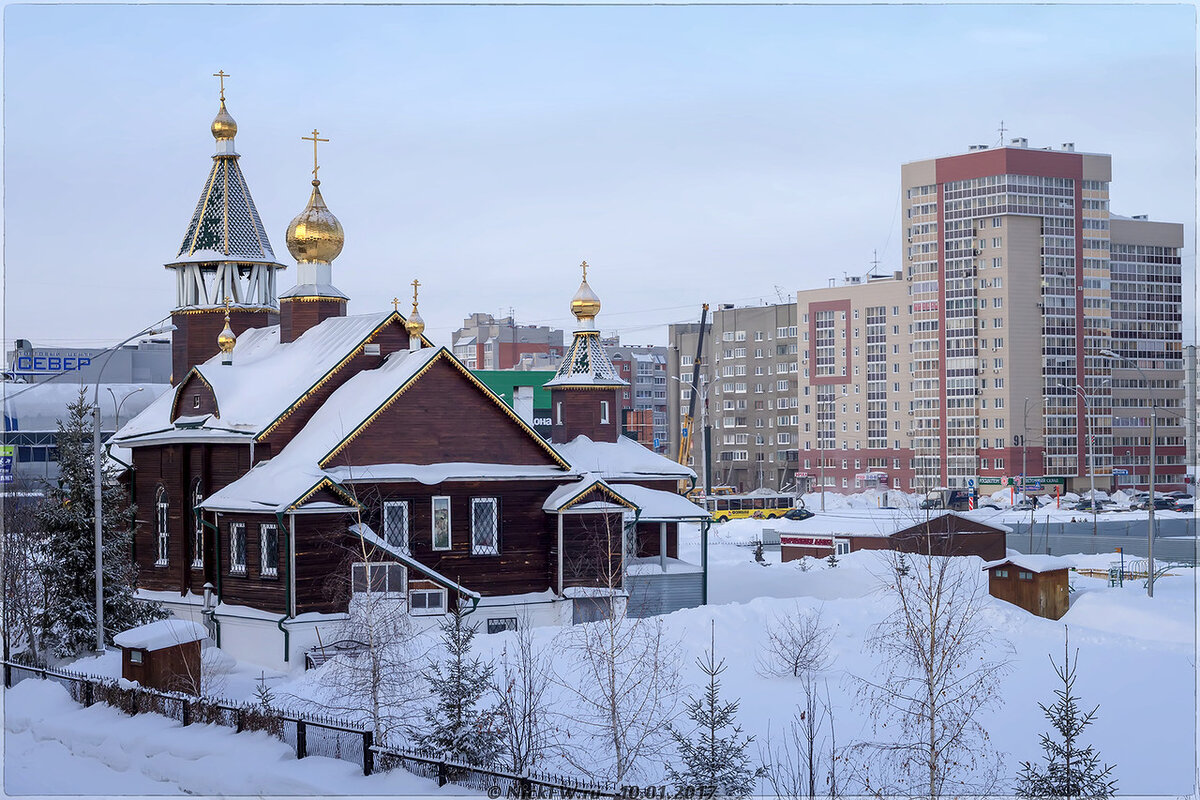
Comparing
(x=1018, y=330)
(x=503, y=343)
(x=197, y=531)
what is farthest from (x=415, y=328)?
(x=503, y=343)

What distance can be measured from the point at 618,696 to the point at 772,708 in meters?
4.83

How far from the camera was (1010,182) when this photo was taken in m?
100

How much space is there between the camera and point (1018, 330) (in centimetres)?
10200

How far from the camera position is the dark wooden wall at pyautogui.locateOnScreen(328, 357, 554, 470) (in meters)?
32.6

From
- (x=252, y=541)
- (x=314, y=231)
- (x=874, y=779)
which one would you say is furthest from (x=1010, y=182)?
(x=874, y=779)

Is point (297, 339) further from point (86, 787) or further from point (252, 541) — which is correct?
point (86, 787)

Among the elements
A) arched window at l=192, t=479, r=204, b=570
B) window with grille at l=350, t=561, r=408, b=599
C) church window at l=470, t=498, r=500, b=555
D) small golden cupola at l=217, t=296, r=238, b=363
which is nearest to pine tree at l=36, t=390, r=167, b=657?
arched window at l=192, t=479, r=204, b=570

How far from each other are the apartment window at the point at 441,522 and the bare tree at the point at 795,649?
822 cm

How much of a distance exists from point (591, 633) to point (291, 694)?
5380 millimetres

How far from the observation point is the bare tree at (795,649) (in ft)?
86.0

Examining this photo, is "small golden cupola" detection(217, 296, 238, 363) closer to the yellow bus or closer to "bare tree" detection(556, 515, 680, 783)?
"bare tree" detection(556, 515, 680, 783)

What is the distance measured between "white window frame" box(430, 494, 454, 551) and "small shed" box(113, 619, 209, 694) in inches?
337

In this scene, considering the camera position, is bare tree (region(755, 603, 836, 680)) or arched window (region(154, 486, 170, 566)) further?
arched window (region(154, 486, 170, 566))

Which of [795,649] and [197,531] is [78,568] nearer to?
[197,531]
